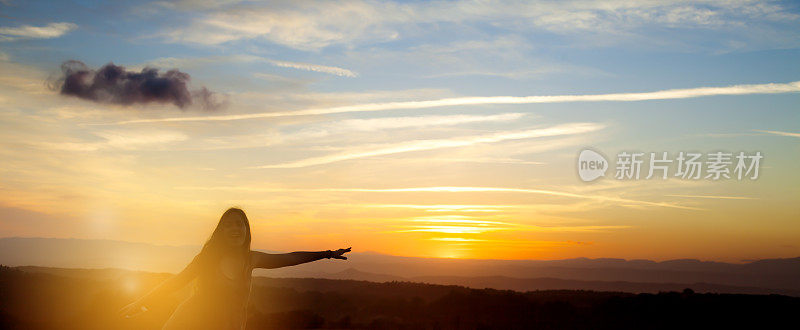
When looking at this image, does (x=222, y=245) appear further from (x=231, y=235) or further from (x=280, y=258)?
(x=280, y=258)

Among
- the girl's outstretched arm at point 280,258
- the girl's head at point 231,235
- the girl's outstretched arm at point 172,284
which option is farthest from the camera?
the girl's outstretched arm at point 280,258

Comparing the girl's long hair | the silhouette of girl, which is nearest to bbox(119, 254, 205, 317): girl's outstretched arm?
the silhouette of girl

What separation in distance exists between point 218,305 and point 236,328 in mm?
418

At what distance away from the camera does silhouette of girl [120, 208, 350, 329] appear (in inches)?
357

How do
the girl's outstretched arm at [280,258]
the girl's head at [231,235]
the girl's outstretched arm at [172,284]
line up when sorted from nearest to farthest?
the girl's head at [231,235] → the girl's outstretched arm at [172,284] → the girl's outstretched arm at [280,258]

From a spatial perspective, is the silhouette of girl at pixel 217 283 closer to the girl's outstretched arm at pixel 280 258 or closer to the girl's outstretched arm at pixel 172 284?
the girl's outstretched arm at pixel 172 284

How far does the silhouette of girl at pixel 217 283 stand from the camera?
9062 millimetres

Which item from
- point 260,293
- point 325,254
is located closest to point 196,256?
point 325,254

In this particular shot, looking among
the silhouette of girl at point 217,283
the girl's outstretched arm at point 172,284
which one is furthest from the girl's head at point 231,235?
the girl's outstretched arm at point 172,284

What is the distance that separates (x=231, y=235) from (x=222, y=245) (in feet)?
0.71

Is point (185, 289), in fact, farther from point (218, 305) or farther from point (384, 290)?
point (384, 290)

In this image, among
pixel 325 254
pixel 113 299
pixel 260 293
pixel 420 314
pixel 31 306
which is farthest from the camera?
pixel 260 293

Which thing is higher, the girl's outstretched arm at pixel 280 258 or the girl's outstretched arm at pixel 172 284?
the girl's outstretched arm at pixel 280 258

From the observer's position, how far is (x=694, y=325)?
34.5 m
